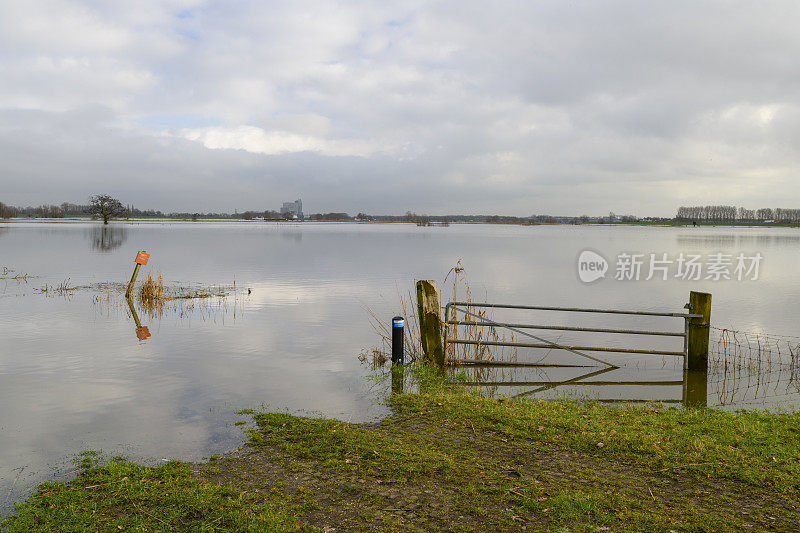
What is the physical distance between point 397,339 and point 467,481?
17.8ft

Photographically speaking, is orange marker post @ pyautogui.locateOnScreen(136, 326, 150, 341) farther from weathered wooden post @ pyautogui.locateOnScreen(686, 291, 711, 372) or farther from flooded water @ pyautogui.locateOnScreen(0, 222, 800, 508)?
weathered wooden post @ pyautogui.locateOnScreen(686, 291, 711, 372)

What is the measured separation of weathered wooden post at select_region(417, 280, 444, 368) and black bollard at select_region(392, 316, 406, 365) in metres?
0.48

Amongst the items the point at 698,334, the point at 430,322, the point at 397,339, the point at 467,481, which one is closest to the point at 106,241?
the point at 397,339

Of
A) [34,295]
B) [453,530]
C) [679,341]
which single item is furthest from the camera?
[34,295]

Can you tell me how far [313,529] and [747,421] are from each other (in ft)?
20.8

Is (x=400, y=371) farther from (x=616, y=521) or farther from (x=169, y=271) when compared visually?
(x=169, y=271)

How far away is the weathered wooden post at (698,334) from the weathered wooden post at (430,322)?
505cm

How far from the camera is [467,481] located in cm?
568

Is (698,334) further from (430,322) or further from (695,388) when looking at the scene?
(430,322)

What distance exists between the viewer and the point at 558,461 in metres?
6.22

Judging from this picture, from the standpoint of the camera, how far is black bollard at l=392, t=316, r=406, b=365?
1090 centimetres

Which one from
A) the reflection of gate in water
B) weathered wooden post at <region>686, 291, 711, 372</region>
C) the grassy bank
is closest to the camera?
the grassy bank

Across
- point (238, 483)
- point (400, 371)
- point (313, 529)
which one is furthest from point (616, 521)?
point (400, 371)

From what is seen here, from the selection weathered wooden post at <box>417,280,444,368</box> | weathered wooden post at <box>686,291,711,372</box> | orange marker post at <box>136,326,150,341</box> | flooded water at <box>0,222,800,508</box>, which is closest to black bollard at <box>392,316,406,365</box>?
→ weathered wooden post at <box>417,280,444,368</box>
